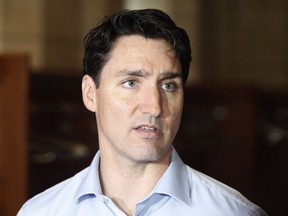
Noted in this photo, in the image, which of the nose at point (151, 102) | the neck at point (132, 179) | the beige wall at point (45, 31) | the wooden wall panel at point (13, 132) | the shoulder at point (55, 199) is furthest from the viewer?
the beige wall at point (45, 31)

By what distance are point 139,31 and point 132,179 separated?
473mm

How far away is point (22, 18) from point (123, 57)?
4402 mm

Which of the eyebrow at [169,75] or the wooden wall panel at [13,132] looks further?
the wooden wall panel at [13,132]

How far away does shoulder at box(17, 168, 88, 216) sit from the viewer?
254cm

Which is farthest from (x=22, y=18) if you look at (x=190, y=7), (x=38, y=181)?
(x=190, y=7)

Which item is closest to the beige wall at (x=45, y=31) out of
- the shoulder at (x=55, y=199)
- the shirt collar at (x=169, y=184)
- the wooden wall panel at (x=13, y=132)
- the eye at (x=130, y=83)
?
the wooden wall panel at (x=13, y=132)

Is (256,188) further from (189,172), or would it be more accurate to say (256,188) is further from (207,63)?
(189,172)

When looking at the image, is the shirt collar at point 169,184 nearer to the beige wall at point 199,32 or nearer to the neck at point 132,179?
the neck at point 132,179

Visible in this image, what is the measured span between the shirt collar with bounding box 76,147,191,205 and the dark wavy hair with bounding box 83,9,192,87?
29 centimetres

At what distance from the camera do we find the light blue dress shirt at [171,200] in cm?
238

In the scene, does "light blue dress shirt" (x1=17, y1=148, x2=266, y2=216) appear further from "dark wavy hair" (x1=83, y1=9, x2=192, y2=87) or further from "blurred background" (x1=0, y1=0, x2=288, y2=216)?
"blurred background" (x1=0, y1=0, x2=288, y2=216)

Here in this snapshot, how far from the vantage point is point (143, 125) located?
235 centimetres

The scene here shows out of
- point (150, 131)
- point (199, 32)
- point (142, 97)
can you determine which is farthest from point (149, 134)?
point (199, 32)

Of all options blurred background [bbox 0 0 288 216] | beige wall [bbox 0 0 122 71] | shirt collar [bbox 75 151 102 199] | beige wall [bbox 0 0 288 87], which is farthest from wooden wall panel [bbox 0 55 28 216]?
shirt collar [bbox 75 151 102 199]
